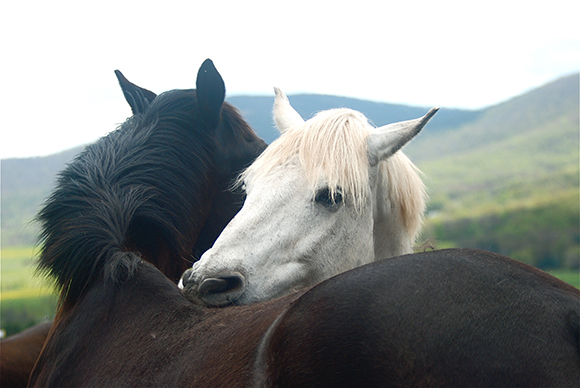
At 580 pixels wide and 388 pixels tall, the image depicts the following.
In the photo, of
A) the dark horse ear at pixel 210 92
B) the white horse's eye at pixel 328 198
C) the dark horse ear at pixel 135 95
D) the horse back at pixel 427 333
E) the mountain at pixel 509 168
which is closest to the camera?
the horse back at pixel 427 333

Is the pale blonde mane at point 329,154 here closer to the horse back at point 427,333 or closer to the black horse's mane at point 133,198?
the black horse's mane at point 133,198

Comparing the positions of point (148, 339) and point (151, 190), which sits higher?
point (151, 190)

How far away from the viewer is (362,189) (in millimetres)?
2391

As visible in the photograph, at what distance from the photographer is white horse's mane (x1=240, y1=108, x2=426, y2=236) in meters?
2.35

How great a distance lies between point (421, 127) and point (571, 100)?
57.9 m

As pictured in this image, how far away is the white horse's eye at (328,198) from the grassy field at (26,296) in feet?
4.37

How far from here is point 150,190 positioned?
Answer: 237 cm

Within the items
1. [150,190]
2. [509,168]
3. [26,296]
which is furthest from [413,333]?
[509,168]

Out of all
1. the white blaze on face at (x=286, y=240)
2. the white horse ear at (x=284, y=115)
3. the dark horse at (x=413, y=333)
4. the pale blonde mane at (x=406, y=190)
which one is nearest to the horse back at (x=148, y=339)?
the dark horse at (x=413, y=333)

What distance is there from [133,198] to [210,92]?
0.89m

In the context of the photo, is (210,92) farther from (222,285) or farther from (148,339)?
(148,339)

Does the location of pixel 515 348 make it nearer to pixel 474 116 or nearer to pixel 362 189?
pixel 362 189

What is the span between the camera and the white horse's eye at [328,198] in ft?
7.60

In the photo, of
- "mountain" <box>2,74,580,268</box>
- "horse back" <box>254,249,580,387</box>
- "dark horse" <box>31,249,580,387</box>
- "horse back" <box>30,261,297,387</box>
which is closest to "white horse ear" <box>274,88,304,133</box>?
"horse back" <box>30,261,297,387</box>
